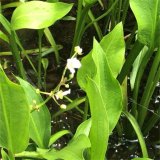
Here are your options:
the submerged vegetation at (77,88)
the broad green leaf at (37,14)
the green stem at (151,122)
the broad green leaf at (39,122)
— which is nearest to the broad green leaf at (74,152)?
the submerged vegetation at (77,88)

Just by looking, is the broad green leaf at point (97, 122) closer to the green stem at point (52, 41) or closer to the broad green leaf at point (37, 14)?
the broad green leaf at point (37, 14)

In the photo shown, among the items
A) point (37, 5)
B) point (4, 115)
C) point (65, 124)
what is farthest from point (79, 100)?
point (4, 115)

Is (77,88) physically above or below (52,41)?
below

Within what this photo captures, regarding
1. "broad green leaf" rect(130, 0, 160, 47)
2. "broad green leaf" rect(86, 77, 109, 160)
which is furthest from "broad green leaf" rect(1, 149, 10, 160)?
"broad green leaf" rect(130, 0, 160, 47)

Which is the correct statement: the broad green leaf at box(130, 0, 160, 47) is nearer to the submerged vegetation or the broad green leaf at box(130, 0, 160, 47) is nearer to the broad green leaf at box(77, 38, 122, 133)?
the submerged vegetation

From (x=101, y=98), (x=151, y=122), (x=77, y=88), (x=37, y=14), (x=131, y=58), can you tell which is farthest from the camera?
(x=77, y=88)

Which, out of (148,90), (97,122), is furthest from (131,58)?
(97,122)

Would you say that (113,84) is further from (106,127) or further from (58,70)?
(58,70)

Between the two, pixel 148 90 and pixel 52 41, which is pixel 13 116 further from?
pixel 52 41
